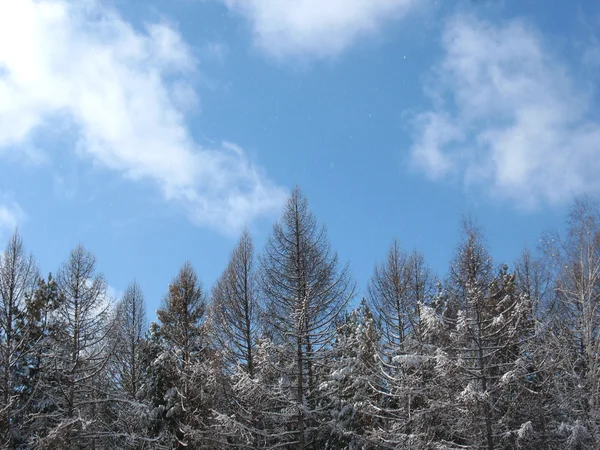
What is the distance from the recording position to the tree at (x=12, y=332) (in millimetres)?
19250

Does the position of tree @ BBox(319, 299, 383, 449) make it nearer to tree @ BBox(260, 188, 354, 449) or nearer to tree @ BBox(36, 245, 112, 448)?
tree @ BBox(260, 188, 354, 449)

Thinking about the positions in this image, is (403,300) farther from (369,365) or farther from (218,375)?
(218,375)

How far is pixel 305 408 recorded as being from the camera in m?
→ 18.8

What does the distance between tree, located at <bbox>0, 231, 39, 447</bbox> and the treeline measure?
0.24 ft

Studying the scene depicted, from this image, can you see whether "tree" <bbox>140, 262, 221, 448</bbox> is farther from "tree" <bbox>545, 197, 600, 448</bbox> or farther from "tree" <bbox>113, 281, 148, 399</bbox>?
"tree" <bbox>545, 197, 600, 448</bbox>

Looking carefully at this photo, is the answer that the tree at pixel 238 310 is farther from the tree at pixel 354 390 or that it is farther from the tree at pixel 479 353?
the tree at pixel 479 353

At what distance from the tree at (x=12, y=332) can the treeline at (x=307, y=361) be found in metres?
0.07

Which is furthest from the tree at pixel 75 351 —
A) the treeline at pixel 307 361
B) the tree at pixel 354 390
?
the tree at pixel 354 390

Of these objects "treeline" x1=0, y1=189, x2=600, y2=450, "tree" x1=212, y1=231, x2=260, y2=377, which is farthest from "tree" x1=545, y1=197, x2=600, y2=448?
"tree" x1=212, y1=231, x2=260, y2=377

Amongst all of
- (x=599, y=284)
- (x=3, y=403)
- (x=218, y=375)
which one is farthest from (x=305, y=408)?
(x=599, y=284)

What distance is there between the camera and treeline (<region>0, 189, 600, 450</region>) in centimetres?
1817

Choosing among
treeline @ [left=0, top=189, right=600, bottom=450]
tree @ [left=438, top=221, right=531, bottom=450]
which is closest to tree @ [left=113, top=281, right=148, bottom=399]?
treeline @ [left=0, top=189, right=600, bottom=450]

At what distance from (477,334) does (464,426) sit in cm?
279

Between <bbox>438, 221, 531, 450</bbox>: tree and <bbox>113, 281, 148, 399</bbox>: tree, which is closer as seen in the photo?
<bbox>438, 221, 531, 450</bbox>: tree
